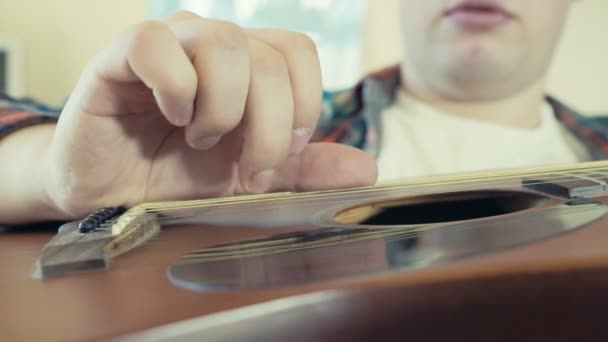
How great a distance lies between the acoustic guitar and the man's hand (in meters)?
0.08

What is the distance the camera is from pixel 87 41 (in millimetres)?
1521

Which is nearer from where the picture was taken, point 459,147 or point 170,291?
point 170,291

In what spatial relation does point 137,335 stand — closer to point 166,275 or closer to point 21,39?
point 166,275

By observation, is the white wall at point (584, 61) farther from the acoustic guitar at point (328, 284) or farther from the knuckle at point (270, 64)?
the acoustic guitar at point (328, 284)

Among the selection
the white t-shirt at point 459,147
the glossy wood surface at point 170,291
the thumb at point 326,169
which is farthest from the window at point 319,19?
the glossy wood surface at point 170,291

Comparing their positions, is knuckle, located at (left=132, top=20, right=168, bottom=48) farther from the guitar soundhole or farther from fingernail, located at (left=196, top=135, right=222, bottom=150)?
the guitar soundhole

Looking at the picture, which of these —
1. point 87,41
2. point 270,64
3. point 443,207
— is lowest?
point 443,207

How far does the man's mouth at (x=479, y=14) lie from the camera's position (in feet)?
2.42

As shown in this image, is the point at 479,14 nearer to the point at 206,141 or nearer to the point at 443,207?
the point at 443,207

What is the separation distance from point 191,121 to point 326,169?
5.3 inches

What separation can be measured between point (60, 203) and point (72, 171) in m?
0.03

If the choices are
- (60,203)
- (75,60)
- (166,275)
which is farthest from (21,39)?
(166,275)

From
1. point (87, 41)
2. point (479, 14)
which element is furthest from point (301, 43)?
point (87, 41)

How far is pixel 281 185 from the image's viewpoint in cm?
42
